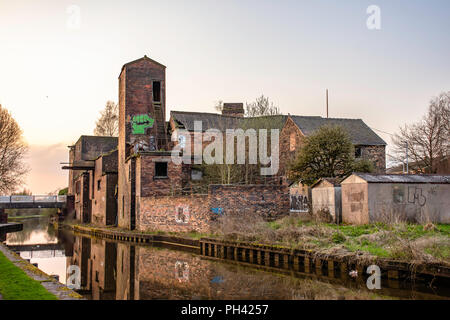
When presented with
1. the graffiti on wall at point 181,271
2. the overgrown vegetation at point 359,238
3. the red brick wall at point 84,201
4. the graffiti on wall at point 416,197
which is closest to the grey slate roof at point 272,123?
the overgrown vegetation at point 359,238

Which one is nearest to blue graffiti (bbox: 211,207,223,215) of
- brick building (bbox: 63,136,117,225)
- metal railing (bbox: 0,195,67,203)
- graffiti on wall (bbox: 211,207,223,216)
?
graffiti on wall (bbox: 211,207,223,216)

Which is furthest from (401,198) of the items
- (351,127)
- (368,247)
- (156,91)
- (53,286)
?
(156,91)

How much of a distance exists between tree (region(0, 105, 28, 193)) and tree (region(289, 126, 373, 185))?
23041mm

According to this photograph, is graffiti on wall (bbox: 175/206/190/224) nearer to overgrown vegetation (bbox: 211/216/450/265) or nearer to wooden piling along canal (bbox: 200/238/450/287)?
overgrown vegetation (bbox: 211/216/450/265)

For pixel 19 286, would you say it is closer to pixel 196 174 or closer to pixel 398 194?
pixel 398 194

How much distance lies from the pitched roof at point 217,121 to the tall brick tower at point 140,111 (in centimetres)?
138

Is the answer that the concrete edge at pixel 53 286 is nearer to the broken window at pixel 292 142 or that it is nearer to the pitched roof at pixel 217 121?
the pitched roof at pixel 217 121

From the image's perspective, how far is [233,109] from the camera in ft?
115

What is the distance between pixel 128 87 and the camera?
90.9ft

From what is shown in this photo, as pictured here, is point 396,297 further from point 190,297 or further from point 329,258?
point 190,297

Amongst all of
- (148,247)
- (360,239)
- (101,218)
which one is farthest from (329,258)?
(101,218)

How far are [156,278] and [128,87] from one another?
1757 centimetres

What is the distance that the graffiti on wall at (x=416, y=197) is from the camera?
56.1 feet

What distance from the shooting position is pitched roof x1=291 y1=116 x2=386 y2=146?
3162cm
